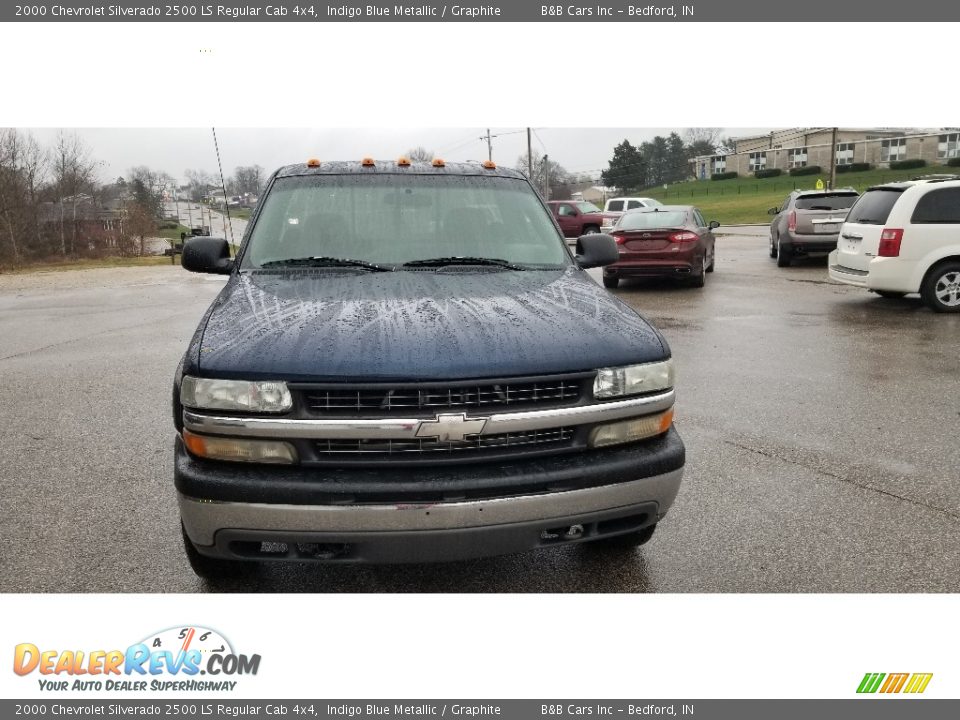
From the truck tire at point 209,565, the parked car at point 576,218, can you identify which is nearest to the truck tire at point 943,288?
the truck tire at point 209,565

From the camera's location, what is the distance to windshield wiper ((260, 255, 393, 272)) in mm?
3777

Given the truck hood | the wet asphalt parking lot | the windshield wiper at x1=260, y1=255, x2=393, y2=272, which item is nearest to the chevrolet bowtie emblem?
the truck hood

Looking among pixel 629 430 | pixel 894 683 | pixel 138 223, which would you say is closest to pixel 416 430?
pixel 629 430

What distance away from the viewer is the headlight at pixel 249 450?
103 inches

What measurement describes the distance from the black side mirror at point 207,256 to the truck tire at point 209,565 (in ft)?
5.70

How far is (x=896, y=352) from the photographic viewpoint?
8211 mm

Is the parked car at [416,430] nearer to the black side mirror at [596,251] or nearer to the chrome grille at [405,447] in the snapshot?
the chrome grille at [405,447]

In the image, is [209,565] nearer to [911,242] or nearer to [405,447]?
[405,447]

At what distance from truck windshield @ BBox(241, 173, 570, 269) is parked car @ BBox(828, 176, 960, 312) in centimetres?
808

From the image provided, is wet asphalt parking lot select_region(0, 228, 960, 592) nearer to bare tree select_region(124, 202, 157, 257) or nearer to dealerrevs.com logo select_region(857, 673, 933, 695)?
dealerrevs.com logo select_region(857, 673, 933, 695)

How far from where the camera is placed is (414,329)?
2.87 meters

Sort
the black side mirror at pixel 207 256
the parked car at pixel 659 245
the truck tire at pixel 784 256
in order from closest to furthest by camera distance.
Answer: the black side mirror at pixel 207 256 → the parked car at pixel 659 245 → the truck tire at pixel 784 256

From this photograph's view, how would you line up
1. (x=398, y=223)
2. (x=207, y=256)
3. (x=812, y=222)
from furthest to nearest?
1. (x=812, y=222)
2. (x=207, y=256)
3. (x=398, y=223)

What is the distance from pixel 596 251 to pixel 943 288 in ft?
27.6
